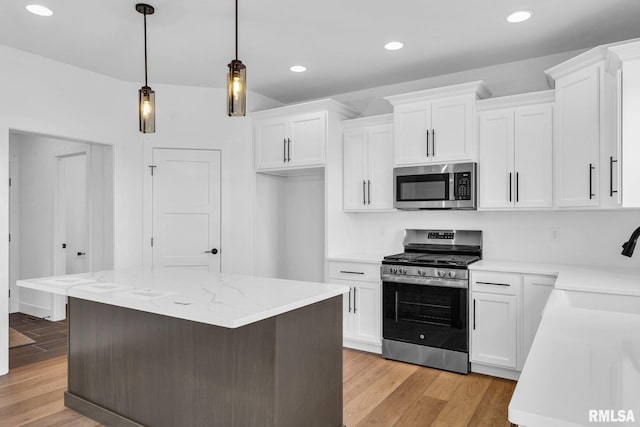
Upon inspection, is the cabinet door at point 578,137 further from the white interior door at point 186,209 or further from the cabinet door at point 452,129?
the white interior door at point 186,209

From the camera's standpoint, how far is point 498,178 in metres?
3.63

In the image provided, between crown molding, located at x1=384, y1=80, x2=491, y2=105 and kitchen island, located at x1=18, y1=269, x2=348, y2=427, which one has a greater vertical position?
crown molding, located at x1=384, y1=80, x2=491, y2=105

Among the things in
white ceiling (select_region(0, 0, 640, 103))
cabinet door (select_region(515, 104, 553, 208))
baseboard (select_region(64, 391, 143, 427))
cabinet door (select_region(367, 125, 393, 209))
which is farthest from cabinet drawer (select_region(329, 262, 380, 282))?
baseboard (select_region(64, 391, 143, 427))

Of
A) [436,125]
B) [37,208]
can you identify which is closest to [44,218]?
[37,208]

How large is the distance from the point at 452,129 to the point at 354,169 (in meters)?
1.09

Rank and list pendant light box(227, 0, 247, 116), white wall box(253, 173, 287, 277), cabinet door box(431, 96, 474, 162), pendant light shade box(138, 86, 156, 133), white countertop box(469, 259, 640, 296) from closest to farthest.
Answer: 1. pendant light box(227, 0, 247, 116)
2. white countertop box(469, 259, 640, 296)
3. pendant light shade box(138, 86, 156, 133)
4. cabinet door box(431, 96, 474, 162)
5. white wall box(253, 173, 287, 277)

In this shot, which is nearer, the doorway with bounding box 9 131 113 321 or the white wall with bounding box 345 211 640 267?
the white wall with bounding box 345 211 640 267

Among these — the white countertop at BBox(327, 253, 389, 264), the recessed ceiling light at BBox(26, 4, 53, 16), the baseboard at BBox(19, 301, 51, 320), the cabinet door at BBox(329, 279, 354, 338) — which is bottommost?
the baseboard at BBox(19, 301, 51, 320)

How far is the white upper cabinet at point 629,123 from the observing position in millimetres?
2379

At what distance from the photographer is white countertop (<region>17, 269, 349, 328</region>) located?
185cm

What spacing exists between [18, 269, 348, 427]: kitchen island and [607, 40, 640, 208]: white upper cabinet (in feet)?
5.67

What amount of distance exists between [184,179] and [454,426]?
351 cm

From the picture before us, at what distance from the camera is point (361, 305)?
Answer: 13.4 ft

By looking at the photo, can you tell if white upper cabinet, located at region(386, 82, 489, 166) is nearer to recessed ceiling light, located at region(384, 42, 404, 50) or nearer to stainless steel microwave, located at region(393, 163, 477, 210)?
stainless steel microwave, located at region(393, 163, 477, 210)
